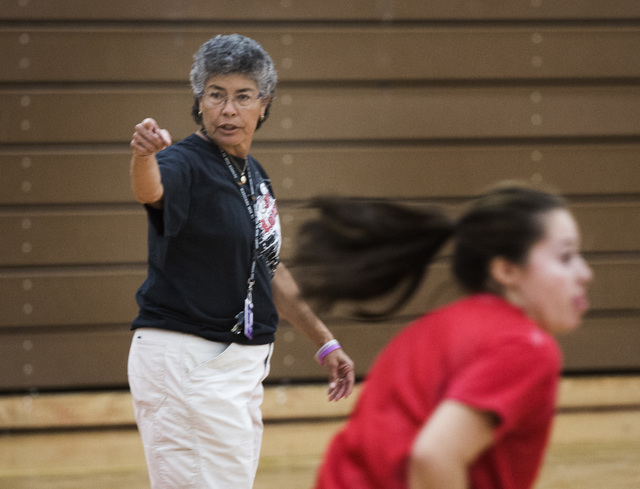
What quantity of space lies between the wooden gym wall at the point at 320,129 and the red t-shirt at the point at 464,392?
9.07ft

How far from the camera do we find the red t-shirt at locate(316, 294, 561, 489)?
0.86 meters

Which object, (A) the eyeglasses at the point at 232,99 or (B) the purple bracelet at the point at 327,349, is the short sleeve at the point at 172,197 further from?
(B) the purple bracelet at the point at 327,349

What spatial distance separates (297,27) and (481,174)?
1160mm

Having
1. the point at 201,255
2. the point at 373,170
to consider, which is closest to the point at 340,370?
the point at 201,255

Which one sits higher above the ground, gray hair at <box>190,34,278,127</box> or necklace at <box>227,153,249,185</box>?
gray hair at <box>190,34,278,127</box>

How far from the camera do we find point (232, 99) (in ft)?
5.82

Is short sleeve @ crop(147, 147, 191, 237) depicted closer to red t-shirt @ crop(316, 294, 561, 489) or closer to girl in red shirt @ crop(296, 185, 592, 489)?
girl in red shirt @ crop(296, 185, 592, 489)

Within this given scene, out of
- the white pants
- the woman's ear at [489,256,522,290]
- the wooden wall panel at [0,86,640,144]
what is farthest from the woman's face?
the wooden wall panel at [0,86,640,144]

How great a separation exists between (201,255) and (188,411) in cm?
33

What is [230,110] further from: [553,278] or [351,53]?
[351,53]

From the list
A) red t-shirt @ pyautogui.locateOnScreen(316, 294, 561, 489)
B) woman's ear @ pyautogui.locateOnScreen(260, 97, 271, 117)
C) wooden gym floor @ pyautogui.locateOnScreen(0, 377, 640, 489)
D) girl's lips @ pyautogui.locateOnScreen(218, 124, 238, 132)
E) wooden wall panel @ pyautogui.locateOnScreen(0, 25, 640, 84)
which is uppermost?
wooden wall panel @ pyautogui.locateOnScreen(0, 25, 640, 84)

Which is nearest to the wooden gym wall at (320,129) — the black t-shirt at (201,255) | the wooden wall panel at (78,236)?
the wooden wall panel at (78,236)

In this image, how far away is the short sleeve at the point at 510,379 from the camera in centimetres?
84

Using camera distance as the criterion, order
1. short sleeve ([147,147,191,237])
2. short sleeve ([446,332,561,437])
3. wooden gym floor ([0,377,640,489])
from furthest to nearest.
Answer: wooden gym floor ([0,377,640,489])
short sleeve ([147,147,191,237])
short sleeve ([446,332,561,437])
